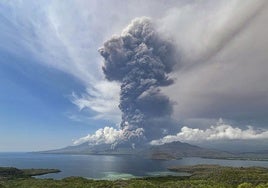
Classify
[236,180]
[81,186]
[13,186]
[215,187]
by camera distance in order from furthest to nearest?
[236,180] → [13,186] → [81,186] → [215,187]

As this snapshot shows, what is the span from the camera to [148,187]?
13775 centimetres

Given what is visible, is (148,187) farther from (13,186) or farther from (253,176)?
(253,176)

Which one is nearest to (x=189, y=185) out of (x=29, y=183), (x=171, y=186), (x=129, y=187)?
(x=171, y=186)

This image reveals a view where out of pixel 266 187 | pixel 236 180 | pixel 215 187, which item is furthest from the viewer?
pixel 236 180

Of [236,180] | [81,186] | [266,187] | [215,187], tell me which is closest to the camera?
[266,187]

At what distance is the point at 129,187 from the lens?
13338 centimetres

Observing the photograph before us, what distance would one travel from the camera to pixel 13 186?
6014 inches

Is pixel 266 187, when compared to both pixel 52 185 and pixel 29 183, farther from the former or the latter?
pixel 29 183

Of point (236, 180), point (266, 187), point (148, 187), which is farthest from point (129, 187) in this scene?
point (236, 180)

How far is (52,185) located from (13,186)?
2131 centimetres

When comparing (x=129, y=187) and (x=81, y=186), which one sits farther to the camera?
(x=81, y=186)

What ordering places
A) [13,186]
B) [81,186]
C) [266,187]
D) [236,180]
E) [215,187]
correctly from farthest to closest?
[236,180] < [13,186] < [81,186] < [215,187] < [266,187]

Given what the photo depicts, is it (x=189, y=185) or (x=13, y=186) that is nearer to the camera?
(x=189, y=185)

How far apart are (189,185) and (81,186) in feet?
167
